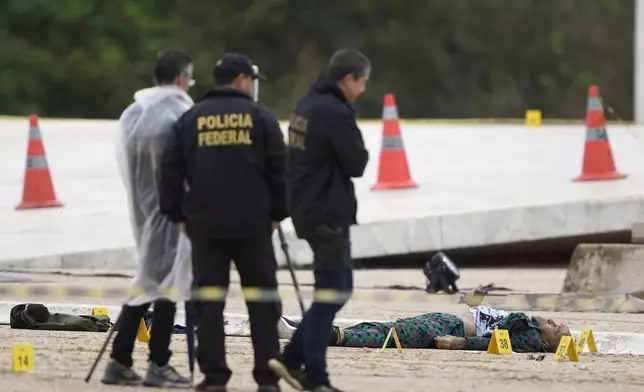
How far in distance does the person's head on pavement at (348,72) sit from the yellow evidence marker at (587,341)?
2.66 meters

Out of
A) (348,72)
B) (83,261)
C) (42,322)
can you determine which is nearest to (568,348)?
(348,72)

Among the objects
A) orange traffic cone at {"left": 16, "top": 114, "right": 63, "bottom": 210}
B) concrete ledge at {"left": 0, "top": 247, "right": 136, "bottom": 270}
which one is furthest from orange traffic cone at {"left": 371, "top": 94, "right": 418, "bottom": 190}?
concrete ledge at {"left": 0, "top": 247, "right": 136, "bottom": 270}

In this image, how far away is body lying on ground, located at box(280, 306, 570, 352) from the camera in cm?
925

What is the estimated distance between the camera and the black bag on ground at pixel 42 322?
949cm

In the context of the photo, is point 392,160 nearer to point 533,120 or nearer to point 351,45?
point 533,120

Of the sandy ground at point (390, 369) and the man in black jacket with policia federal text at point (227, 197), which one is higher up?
the man in black jacket with policia federal text at point (227, 197)

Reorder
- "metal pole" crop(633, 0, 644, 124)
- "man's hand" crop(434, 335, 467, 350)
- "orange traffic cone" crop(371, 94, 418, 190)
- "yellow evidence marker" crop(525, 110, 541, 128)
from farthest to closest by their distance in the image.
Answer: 1. "metal pole" crop(633, 0, 644, 124)
2. "yellow evidence marker" crop(525, 110, 541, 128)
3. "orange traffic cone" crop(371, 94, 418, 190)
4. "man's hand" crop(434, 335, 467, 350)

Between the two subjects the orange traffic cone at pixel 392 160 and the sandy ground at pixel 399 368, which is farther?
the orange traffic cone at pixel 392 160

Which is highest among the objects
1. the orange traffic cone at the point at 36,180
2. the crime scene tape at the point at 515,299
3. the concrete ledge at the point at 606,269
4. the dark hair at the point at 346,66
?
the dark hair at the point at 346,66

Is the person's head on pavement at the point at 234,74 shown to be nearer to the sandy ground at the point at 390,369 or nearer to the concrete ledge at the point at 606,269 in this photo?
the sandy ground at the point at 390,369

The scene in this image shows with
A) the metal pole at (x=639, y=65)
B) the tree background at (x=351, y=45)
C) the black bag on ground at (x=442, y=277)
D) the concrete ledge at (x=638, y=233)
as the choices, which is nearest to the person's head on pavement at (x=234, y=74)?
the black bag on ground at (x=442, y=277)

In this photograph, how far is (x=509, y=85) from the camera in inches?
1634

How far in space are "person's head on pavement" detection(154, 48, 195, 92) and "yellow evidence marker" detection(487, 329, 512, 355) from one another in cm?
255

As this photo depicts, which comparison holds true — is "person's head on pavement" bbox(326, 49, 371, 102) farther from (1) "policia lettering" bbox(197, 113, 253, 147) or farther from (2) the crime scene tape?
(2) the crime scene tape
